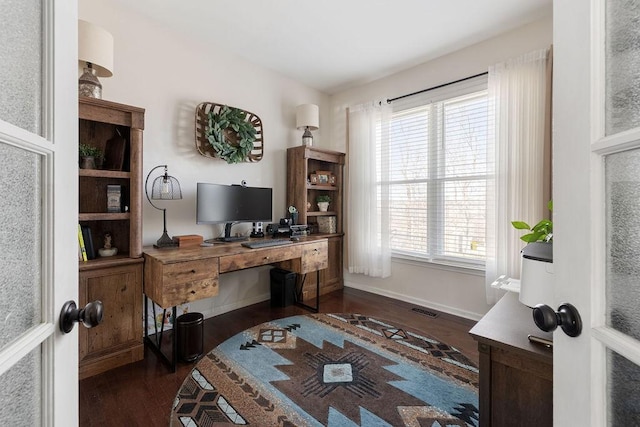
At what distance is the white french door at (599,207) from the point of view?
1.61ft

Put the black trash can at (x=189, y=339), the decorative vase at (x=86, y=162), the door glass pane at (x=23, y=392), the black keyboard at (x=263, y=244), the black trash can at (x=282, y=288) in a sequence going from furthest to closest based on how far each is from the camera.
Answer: the black trash can at (x=282, y=288), the black keyboard at (x=263, y=244), the black trash can at (x=189, y=339), the decorative vase at (x=86, y=162), the door glass pane at (x=23, y=392)

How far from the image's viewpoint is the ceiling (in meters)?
2.21

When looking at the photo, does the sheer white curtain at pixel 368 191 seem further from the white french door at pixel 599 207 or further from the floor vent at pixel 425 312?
the white french door at pixel 599 207

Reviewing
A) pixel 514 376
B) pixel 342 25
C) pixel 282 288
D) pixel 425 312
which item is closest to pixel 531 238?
pixel 514 376

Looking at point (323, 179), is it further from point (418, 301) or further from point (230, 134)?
point (418, 301)

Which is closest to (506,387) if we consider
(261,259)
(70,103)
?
(70,103)

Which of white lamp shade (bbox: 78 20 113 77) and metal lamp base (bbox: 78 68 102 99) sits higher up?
white lamp shade (bbox: 78 20 113 77)

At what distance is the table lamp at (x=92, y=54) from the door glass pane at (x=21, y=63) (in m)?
1.61

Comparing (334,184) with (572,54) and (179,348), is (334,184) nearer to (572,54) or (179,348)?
(179,348)

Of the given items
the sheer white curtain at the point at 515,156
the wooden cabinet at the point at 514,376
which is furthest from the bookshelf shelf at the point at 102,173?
the sheer white curtain at the point at 515,156

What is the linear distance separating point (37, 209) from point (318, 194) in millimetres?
3266

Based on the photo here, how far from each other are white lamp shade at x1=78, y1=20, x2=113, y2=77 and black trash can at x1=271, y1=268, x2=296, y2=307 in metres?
2.24

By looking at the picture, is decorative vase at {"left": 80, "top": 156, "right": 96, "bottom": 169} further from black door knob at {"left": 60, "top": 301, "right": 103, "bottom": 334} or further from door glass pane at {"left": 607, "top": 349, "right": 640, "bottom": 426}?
door glass pane at {"left": 607, "top": 349, "right": 640, "bottom": 426}

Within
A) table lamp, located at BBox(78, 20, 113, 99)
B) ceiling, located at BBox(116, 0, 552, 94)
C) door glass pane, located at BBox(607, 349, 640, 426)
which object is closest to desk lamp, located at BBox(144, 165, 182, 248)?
table lamp, located at BBox(78, 20, 113, 99)
